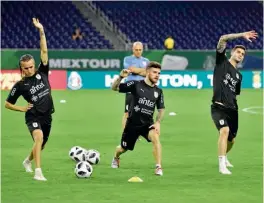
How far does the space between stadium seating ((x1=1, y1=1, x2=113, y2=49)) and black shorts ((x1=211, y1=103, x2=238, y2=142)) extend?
2962 centimetres

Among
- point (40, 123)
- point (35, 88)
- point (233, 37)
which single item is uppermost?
point (233, 37)

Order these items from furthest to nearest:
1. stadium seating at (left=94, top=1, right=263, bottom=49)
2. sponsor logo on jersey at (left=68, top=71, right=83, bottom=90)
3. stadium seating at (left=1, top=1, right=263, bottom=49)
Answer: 1. stadium seating at (left=94, top=1, right=263, bottom=49)
2. stadium seating at (left=1, top=1, right=263, bottom=49)
3. sponsor logo on jersey at (left=68, top=71, right=83, bottom=90)

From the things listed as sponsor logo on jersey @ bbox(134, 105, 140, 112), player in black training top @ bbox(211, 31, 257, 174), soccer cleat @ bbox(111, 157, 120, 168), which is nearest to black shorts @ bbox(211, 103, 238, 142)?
player in black training top @ bbox(211, 31, 257, 174)

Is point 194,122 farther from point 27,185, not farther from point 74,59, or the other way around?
point 74,59

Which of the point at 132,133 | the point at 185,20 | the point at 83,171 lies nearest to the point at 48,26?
the point at 185,20

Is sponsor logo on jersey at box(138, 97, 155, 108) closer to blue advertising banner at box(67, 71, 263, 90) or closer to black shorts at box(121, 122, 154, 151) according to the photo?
black shorts at box(121, 122, 154, 151)

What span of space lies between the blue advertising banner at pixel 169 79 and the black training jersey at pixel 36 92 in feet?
74.3

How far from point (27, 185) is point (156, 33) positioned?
3376 cm

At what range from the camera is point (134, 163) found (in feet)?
50.0

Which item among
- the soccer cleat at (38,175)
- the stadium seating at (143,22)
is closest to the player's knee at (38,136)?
the soccer cleat at (38,175)

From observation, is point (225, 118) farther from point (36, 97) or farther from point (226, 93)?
point (36, 97)

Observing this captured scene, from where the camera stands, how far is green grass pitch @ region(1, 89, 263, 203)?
11.8 meters

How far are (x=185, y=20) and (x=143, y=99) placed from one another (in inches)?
1330

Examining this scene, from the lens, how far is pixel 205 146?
59.3 ft
